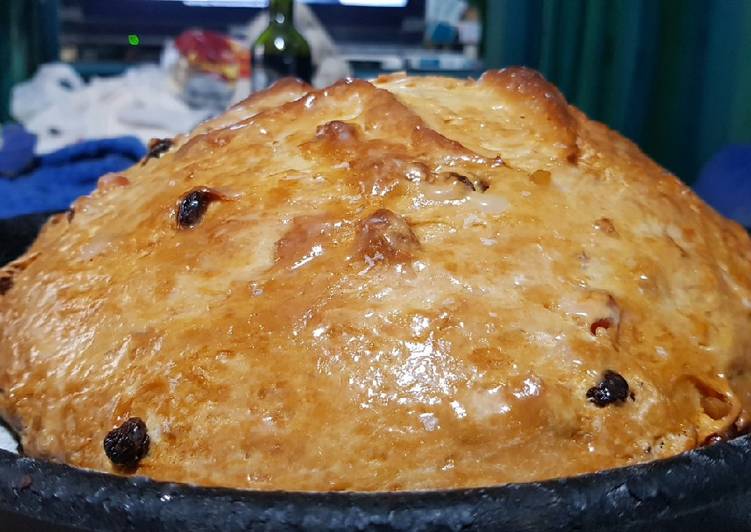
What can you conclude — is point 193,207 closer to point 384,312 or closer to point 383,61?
point 384,312

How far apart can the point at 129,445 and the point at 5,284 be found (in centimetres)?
39

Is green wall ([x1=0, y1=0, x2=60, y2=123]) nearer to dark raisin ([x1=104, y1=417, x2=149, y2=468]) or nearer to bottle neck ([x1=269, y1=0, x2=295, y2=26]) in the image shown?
bottle neck ([x1=269, y1=0, x2=295, y2=26])

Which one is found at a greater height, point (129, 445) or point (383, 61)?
point (129, 445)

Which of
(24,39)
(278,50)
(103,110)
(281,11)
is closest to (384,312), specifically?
(278,50)

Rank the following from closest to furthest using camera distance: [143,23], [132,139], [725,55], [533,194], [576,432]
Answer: [576,432] < [533,194] < [725,55] < [132,139] < [143,23]

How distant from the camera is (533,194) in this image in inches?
30.2

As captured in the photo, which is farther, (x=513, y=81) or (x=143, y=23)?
(x=143, y=23)

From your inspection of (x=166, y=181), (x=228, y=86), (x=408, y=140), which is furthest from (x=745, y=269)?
Result: (x=228, y=86)

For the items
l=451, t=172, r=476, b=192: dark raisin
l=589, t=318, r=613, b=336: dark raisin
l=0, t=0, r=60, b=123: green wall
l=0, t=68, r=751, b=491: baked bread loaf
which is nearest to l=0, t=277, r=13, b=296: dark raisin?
l=0, t=68, r=751, b=491: baked bread loaf

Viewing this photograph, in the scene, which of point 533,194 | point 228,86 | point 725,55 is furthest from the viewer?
point 228,86

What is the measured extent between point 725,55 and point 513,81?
157 cm

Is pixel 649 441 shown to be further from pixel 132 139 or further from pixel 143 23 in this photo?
pixel 143 23

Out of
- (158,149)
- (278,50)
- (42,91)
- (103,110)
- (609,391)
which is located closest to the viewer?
(609,391)

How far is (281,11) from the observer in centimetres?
283
